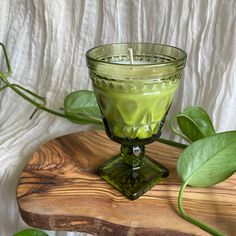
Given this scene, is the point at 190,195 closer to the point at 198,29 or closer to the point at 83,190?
the point at 83,190

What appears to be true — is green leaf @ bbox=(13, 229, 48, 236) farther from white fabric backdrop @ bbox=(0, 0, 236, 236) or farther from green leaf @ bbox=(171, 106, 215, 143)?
green leaf @ bbox=(171, 106, 215, 143)

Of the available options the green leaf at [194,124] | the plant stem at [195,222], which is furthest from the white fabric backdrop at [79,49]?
the plant stem at [195,222]

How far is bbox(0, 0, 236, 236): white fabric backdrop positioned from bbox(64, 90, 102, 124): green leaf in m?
0.08

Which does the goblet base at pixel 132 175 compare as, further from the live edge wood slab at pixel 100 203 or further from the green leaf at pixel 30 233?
the green leaf at pixel 30 233

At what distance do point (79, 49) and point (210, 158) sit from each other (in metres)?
0.30

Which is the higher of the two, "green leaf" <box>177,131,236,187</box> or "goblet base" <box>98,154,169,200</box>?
"green leaf" <box>177,131,236,187</box>

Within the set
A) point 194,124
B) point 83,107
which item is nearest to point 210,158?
point 194,124

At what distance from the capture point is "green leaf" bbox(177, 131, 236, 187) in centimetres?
45

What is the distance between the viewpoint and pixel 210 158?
46 cm

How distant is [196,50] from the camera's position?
0.58 meters

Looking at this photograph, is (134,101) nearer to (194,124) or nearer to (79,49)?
(194,124)

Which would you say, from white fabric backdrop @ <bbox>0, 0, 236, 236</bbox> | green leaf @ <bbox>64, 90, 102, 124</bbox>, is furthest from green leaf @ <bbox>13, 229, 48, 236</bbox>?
green leaf @ <bbox>64, 90, 102, 124</bbox>

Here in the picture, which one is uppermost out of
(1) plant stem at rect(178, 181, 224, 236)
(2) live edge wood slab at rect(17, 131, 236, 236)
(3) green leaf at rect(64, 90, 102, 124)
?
(3) green leaf at rect(64, 90, 102, 124)

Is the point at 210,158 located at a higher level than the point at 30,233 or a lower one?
higher
